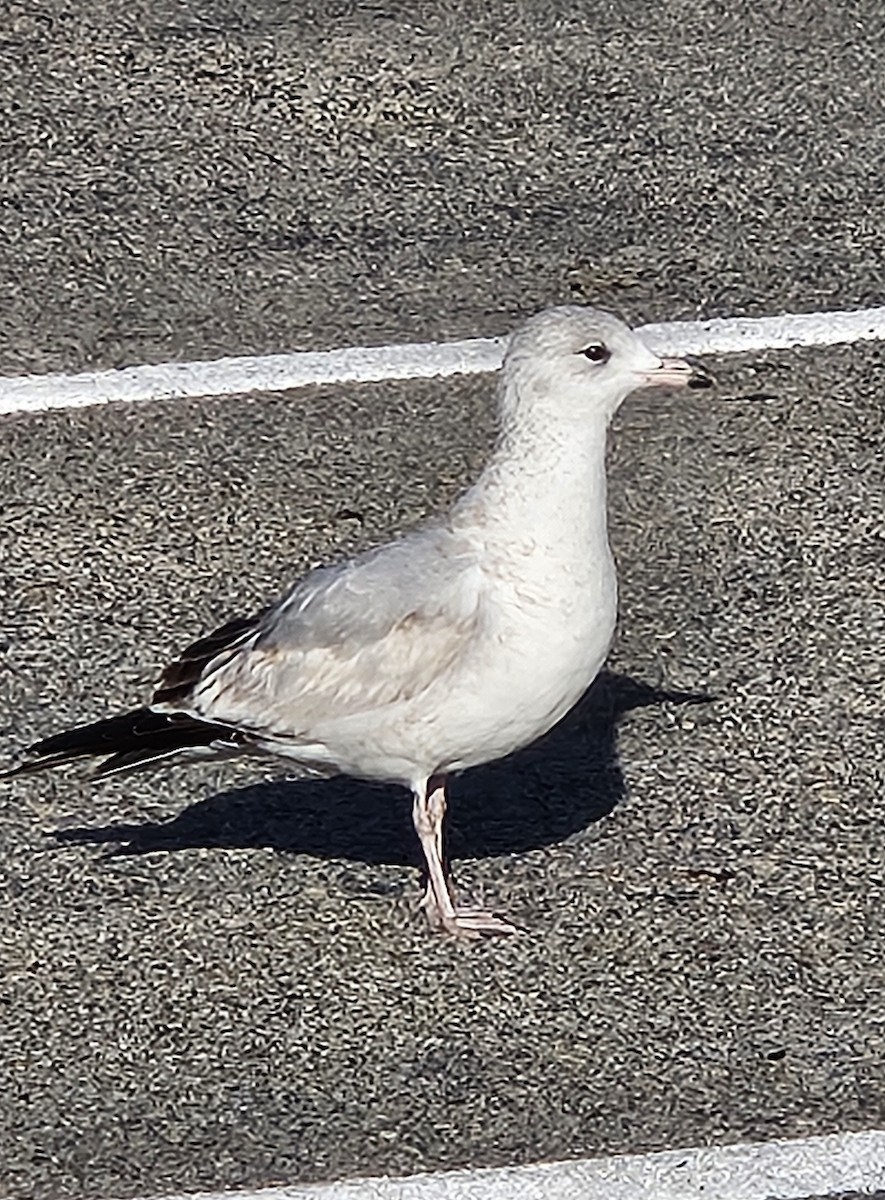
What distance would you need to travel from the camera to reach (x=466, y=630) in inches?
207

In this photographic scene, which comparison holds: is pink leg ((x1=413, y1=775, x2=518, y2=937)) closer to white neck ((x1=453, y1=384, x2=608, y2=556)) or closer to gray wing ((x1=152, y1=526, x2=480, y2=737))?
gray wing ((x1=152, y1=526, x2=480, y2=737))

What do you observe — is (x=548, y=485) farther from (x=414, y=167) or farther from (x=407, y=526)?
(x=414, y=167)

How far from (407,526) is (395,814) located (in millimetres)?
1207

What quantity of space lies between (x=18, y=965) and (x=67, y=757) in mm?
379

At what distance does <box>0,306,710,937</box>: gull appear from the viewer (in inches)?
207

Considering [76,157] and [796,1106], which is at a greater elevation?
[76,157]

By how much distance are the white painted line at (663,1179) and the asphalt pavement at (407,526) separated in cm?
5

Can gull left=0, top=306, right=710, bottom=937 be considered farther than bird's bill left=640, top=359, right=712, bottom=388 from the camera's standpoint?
No

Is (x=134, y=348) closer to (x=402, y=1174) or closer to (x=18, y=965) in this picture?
(x=18, y=965)

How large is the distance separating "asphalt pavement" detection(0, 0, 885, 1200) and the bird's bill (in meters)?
0.91

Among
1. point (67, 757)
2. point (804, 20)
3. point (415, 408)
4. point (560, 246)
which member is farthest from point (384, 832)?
point (804, 20)

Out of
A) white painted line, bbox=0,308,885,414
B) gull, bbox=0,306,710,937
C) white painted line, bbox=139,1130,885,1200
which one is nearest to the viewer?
white painted line, bbox=139,1130,885,1200

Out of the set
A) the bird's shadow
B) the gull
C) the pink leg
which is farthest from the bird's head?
the bird's shadow

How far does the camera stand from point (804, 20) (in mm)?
9406
